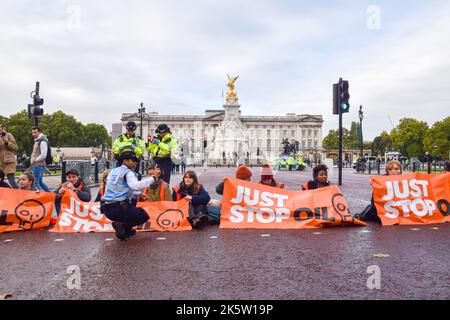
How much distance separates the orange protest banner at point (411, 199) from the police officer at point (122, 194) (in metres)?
4.02

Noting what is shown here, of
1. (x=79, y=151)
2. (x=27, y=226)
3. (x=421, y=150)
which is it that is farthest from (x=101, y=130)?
(x=27, y=226)

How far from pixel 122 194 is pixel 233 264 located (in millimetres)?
2010

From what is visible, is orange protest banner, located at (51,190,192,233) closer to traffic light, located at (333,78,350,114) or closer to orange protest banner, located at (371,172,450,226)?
orange protest banner, located at (371,172,450,226)

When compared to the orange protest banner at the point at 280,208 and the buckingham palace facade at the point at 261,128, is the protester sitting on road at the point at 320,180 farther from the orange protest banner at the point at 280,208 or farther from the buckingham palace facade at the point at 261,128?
the buckingham palace facade at the point at 261,128

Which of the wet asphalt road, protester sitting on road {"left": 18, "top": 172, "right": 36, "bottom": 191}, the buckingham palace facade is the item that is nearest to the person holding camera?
protester sitting on road {"left": 18, "top": 172, "right": 36, "bottom": 191}

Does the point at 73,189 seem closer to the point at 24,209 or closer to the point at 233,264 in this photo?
the point at 24,209

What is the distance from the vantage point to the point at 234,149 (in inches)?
3157

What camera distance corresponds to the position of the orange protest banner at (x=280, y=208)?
7.14m

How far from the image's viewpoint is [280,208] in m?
7.31

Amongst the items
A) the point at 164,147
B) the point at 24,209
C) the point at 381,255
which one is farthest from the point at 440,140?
the point at 24,209

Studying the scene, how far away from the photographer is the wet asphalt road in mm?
3635

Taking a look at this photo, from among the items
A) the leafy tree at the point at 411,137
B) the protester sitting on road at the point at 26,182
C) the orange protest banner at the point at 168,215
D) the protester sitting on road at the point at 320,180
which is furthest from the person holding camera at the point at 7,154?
the leafy tree at the point at 411,137

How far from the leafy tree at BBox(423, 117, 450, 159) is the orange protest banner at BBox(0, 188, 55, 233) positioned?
71.1 meters
